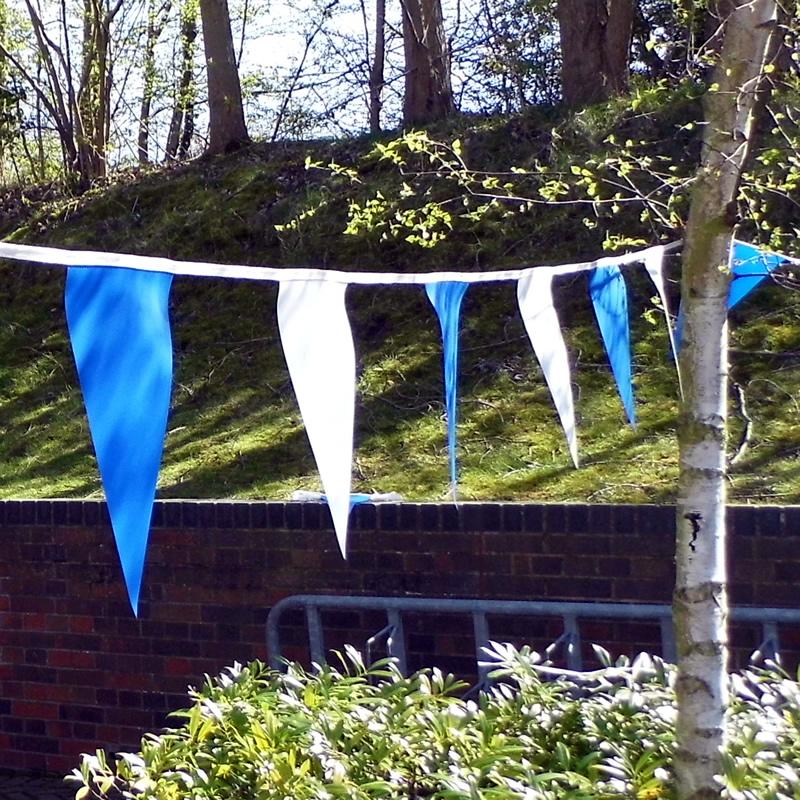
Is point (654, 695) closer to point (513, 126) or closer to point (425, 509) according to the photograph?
point (425, 509)

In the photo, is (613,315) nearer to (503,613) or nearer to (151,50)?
(503,613)

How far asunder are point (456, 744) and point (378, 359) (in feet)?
20.3

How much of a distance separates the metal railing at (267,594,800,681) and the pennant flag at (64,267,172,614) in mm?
1339

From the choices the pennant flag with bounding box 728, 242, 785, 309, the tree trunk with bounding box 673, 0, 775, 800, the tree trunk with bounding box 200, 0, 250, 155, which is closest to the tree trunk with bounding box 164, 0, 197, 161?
the tree trunk with bounding box 200, 0, 250, 155

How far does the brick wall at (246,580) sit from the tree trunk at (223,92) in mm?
8563

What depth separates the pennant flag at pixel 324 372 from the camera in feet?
11.3

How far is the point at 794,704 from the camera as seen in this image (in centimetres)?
333

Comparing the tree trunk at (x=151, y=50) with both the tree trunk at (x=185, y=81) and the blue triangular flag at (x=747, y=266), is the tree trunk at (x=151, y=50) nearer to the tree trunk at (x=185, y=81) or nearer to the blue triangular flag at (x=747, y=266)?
the tree trunk at (x=185, y=81)

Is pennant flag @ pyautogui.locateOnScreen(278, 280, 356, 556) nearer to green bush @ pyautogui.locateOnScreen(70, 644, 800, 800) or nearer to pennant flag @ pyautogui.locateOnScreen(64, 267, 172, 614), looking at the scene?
pennant flag @ pyautogui.locateOnScreen(64, 267, 172, 614)

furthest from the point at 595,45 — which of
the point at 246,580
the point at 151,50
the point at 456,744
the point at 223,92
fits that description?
the point at 456,744

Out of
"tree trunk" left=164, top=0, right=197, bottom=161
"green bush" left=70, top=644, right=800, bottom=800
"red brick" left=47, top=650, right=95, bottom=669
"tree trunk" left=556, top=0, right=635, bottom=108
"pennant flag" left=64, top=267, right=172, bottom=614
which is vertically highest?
"tree trunk" left=164, top=0, right=197, bottom=161

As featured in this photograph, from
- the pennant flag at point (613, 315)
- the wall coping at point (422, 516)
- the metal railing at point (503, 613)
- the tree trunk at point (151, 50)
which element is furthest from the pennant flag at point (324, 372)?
the tree trunk at point (151, 50)

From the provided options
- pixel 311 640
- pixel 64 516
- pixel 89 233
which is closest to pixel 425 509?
pixel 311 640

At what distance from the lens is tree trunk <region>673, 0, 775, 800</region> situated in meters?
3.00
